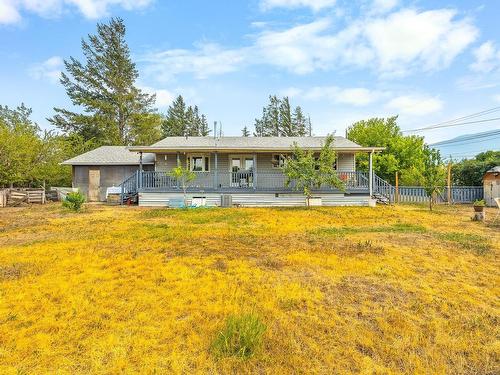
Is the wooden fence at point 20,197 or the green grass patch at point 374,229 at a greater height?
the wooden fence at point 20,197

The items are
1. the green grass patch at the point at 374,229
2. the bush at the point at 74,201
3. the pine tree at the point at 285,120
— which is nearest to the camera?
the green grass patch at the point at 374,229

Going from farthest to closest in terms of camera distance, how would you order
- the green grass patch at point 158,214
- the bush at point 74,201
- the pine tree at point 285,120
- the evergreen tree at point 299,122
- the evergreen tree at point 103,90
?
1. the evergreen tree at point 299,122
2. the pine tree at point 285,120
3. the evergreen tree at point 103,90
4. the bush at point 74,201
5. the green grass patch at point 158,214

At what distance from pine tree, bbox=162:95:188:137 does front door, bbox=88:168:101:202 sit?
94.3ft

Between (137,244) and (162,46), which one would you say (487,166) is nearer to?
(137,244)

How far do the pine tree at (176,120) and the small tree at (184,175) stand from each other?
34.1 m

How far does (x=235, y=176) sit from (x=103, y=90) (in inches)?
1014

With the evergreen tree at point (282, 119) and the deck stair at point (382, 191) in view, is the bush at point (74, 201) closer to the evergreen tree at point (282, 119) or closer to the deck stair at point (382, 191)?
the deck stair at point (382, 191)

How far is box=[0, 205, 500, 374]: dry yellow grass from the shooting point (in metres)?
2.93

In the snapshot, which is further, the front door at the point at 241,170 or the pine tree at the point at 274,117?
the pine tree at the point at 274,117

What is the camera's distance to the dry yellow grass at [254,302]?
2.93 meters

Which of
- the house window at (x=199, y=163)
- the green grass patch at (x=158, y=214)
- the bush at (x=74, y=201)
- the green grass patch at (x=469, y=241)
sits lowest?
the green grass patch at (x=469, y=241)

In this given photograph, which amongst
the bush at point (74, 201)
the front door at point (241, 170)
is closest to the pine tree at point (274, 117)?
the front door at point (241, 170)

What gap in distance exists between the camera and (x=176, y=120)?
163 feet

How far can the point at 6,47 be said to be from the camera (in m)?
25.9
